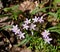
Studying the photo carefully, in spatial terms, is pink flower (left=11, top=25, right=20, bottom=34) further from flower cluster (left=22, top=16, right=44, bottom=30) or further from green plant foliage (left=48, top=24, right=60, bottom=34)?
green plant foliage (left=48, top=24, right=60, bottom=34)

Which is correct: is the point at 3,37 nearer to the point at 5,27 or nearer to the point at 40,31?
the point at 5,27

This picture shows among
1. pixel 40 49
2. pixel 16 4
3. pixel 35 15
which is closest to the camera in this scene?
pixel 40 49

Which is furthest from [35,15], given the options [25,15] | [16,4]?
[16,4]

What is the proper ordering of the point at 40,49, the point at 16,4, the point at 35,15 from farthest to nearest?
the point at 16,4 < the point at 35,15 < the point at 40,49

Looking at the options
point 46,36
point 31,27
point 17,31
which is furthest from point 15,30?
point 46,36

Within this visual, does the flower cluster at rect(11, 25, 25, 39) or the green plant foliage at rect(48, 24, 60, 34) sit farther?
the green plant foliage at rect(48, 24, 60, 34)

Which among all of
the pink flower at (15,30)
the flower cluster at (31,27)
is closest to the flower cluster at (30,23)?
the flower cluster at (31,27)

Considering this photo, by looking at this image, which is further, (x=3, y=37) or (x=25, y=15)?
(x=25, y=15)

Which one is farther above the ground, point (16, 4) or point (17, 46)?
point (16, 4)

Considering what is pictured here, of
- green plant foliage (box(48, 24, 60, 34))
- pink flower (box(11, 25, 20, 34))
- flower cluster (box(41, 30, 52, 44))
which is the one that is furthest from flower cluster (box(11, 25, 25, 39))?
green plant foliage (box(48, 24, 60, 34))

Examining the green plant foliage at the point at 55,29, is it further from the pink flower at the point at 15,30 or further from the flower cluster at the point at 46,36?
the pink flower at the point at 15,30

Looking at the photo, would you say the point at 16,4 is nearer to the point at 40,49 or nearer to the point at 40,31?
the point at 40,31
